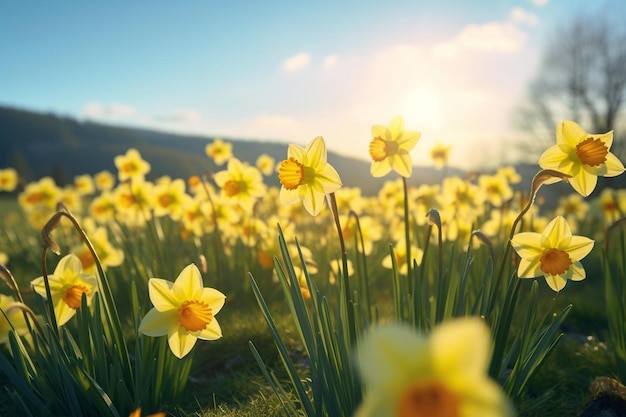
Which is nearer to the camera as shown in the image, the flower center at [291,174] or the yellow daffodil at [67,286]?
the flower center at [291,174]

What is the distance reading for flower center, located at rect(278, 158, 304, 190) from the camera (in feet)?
6.45

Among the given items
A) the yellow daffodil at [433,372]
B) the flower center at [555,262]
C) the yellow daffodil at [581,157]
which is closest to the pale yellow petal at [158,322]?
the yellow daffodil at [433,372]

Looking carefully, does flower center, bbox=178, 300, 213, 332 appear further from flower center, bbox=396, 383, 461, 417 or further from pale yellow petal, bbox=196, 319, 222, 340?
flower center, bbox=396, 383, 461, 417

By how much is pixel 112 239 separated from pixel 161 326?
3.66m

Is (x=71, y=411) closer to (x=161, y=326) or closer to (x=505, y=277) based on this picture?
(x=161, y=326)

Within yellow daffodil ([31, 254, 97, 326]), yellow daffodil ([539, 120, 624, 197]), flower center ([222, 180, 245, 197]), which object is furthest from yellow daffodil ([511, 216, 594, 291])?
flower center ([222, 180, 245, 197])

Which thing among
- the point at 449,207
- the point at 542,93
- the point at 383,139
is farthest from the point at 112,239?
the point at 542,93

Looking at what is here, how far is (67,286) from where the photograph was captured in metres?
2.25

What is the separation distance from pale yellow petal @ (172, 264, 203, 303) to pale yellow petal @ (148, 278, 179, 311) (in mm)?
20

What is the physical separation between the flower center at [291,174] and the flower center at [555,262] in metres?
1.02

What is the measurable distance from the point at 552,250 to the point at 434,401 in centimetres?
138

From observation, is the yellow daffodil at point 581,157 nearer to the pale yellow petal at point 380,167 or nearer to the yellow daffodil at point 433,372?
the pale yellow petal at point 380,167

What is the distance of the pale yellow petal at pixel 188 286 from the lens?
182 centimetres

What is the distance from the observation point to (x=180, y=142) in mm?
94938
